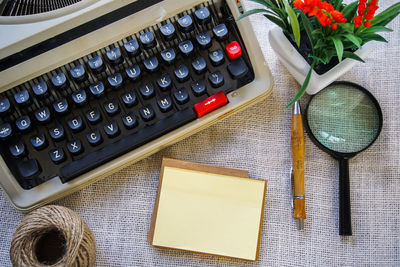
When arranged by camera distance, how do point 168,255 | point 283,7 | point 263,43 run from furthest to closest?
1. point 263,43
2. point 168,255
3. point 283,7

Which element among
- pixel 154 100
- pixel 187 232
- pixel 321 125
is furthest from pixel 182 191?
pixel 321 125

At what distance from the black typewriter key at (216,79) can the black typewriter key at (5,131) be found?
0.51m

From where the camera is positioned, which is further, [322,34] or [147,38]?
[147,38]

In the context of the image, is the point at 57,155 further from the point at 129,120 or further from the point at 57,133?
the point at 129,120

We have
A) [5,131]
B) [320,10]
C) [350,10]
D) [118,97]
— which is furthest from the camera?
[118,97]

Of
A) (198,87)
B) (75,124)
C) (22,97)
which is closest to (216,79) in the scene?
(198,87)

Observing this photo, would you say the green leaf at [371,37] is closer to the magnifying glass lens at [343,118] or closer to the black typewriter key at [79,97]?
the magnifying glass lens at [343,118]

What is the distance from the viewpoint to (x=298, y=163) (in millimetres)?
1237

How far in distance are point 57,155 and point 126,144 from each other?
172 mm

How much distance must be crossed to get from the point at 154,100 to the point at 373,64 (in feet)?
2.03

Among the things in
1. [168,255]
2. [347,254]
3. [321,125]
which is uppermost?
[321,125]

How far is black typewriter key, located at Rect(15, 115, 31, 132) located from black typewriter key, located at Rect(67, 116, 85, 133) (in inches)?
3.8

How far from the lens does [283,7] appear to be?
1.13 metres

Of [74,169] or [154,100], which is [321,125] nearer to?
[154,100]
